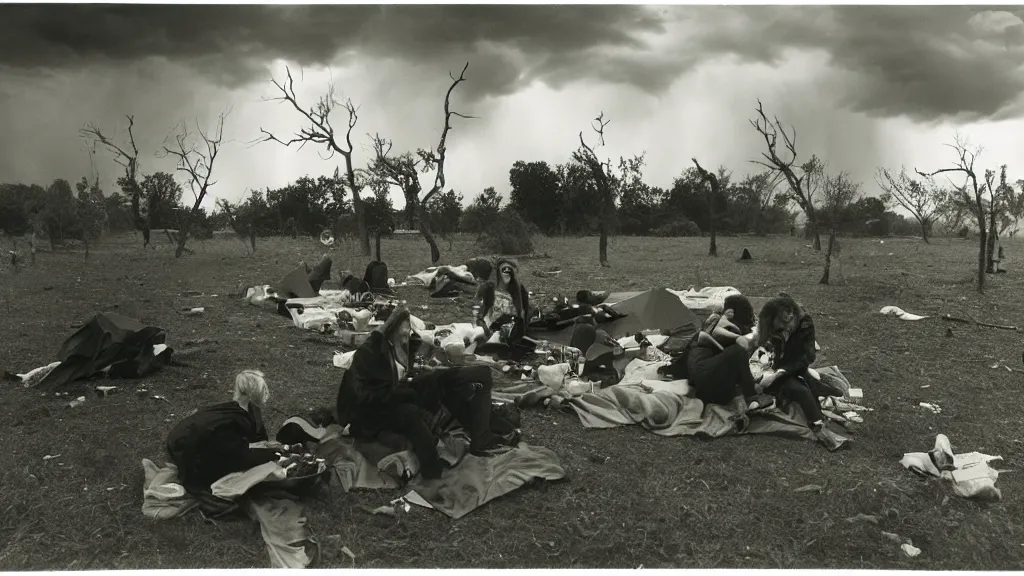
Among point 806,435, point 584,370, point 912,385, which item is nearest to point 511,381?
point 584,370

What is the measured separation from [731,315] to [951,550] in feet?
8.96

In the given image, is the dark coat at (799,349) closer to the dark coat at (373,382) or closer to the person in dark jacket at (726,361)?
the person in dark jacket at (726,361)

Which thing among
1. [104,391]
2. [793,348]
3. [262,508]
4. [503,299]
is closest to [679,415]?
[793,348]

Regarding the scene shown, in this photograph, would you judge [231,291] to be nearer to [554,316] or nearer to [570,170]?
[554,316]

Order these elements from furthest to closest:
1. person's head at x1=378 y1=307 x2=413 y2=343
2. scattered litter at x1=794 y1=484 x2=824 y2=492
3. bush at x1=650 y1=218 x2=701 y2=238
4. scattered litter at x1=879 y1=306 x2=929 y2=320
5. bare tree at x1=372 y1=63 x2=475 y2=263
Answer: bush at x1=650 y1=218 x2=701 y2=238
bare tree at x1=372 y1=63 x2=475 y2=263
scattered litter at x1=879 y1=306 x2=929 y2=320
person's head at x1=378 y1=307 x2=413 y2=343
scattered litter at x1=794 y1=484 x2=824 y2=492

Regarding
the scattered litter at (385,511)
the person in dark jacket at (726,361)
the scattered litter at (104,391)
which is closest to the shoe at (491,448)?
the scattered litter at (385,511)

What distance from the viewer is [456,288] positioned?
527 inches

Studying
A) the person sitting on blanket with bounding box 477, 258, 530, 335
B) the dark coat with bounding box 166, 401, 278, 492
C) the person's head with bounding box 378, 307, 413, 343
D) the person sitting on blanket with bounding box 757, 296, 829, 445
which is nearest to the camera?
the dark coat with bounding box 166, 401, 278, 492

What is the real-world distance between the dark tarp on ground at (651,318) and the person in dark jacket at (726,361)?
277 centimetres

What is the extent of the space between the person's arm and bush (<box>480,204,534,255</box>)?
48.1 ft

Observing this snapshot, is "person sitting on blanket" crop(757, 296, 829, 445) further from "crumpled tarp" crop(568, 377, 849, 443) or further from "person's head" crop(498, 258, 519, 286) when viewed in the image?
"person's head" crop(498, 258, 519, 286)

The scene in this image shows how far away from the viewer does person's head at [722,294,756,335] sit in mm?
6406

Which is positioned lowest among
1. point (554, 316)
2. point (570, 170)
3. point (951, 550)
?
point (951, 550)

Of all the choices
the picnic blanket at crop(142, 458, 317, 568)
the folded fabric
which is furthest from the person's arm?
the picnic blanket at crop(142, 458, 317, 568)
